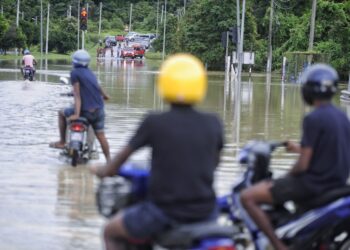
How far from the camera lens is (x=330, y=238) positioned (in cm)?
600

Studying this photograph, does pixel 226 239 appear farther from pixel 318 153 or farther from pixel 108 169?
pixel 318 153

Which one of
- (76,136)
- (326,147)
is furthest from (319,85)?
(76,136)

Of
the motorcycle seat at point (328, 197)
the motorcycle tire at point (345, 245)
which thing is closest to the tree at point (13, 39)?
the motorcycle tire at point (345, 245)

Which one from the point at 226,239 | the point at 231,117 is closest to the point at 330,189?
the point at 226,239

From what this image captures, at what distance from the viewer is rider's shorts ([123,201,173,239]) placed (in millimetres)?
4742

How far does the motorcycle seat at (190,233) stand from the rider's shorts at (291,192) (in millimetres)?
1076

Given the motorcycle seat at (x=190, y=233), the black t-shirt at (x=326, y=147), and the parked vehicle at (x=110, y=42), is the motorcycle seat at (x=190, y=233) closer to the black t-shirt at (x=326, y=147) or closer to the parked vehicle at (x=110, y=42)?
the black t-shirt at (x=326, y=147)

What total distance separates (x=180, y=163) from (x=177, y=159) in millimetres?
29

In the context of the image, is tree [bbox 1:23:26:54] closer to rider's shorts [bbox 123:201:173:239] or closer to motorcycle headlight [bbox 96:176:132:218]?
motorcycle headlight [bbox 96:176:132:218]

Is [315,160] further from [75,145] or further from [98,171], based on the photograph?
[75,145]

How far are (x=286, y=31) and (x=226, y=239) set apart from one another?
62.5m

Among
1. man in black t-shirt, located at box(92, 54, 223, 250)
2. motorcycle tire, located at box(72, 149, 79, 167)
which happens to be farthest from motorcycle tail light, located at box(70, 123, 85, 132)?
man in black t-shirt, located at box(92, 54, 223, 250)

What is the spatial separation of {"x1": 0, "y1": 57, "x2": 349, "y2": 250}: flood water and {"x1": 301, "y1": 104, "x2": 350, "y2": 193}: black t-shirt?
234 centimetres

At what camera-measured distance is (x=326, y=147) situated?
18.6 ft
